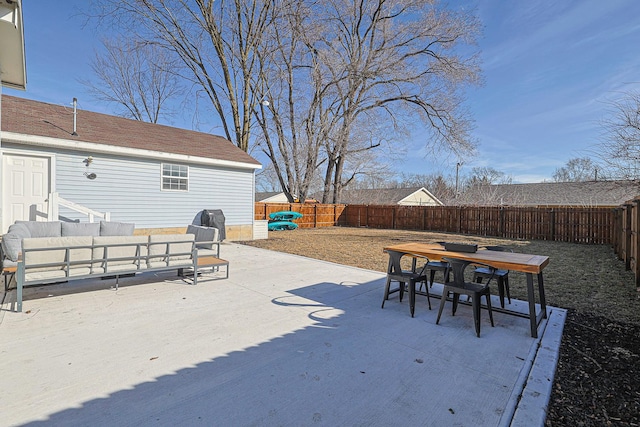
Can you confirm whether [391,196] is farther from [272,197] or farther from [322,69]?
[322,69]

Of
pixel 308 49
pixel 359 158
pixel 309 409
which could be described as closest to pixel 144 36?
pixel 308 49

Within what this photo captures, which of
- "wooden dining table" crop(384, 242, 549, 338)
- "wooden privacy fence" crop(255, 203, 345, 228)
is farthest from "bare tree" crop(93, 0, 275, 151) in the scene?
"wooden dining table" crop(384, 242, 549, 338)

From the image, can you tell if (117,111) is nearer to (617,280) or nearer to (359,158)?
(359,158)

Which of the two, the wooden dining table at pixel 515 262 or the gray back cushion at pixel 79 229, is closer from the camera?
the wooden dining table at pixel 515 262

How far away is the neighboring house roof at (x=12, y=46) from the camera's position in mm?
3906

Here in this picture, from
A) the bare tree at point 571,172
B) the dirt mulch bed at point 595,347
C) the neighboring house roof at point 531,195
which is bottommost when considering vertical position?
the dirt mulch bed at point 595,347

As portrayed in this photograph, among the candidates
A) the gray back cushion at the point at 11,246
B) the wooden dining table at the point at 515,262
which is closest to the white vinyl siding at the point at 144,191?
the gray back cushion at the point at 11,246

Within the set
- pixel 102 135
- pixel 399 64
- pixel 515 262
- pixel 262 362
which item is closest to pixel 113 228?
pixel 102 135

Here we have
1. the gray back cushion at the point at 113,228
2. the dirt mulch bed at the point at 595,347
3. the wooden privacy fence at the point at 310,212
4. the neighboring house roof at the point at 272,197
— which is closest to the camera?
the dirt mulch bed at the point at 595,347

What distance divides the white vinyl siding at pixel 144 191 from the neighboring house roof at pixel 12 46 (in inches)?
119

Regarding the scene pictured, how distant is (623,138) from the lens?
28.7 feet

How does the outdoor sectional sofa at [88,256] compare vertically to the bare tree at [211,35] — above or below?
below

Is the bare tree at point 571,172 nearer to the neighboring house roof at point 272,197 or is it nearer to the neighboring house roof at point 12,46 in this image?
the neighboring house roof at point 272,197

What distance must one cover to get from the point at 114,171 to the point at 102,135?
1.21 metres
